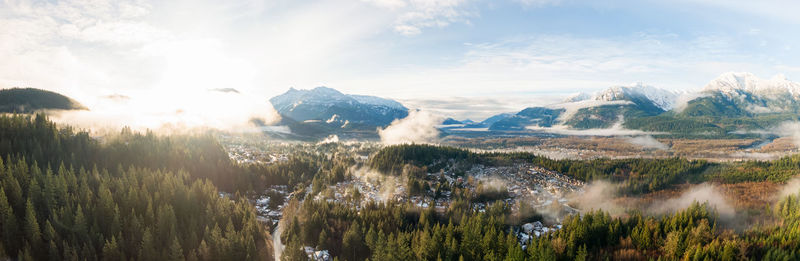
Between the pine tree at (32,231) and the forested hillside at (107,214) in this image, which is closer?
the pine tree at (32,231)

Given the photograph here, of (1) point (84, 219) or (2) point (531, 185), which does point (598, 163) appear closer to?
(2) point (531, 185)

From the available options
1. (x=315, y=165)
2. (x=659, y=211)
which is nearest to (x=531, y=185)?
(x=659, y=211)

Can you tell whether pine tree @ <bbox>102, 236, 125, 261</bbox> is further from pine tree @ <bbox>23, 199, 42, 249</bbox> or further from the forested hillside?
pine tree @ <bbox>23, 199, 42, 249</bbox>

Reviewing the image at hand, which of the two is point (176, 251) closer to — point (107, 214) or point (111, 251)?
point (111, 251)

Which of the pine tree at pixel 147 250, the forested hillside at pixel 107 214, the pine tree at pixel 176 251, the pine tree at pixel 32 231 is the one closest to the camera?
the pine tree at pixel 32 231

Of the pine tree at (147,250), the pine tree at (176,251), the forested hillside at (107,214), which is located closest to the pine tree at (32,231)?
the forested hillside at (107,214)

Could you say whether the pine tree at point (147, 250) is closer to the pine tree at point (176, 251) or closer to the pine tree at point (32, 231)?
the pine tree at point (176, 251)

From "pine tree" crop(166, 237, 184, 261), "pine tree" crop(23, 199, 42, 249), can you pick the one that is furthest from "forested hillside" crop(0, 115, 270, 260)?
"pine tree" crop(23, 199, 42, 249)

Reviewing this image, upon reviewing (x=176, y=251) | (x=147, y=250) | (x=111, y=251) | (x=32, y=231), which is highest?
(x=32, y=231)

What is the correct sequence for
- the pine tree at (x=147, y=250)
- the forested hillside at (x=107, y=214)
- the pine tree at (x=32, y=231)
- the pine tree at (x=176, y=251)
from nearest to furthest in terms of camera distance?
the pine tree at (x=32, y=231), the pine tree at (x=176, y=251), the forested hillside at (x=107, y=214), the pine tree at (x=147, y=250)

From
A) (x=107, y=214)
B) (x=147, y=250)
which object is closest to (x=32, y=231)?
(x=107, y=214)

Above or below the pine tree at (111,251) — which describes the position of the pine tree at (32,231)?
above
